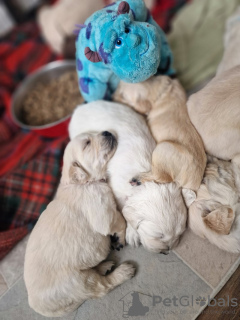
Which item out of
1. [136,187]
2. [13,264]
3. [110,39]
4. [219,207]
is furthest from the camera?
[13,264]

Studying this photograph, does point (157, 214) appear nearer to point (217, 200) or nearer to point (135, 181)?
point (135, 181)

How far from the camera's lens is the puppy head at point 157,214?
A: 156 cm

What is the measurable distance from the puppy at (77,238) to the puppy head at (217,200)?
1.64 ft

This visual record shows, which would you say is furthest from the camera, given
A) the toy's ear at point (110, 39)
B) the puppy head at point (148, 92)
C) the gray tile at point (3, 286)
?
the puppy head at point (148, 92)

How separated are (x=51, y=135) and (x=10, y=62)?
59.2 inches

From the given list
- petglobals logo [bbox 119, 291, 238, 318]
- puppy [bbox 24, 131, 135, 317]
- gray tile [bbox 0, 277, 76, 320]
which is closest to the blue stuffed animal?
puppy [bbox 24, 131, 135, 317]

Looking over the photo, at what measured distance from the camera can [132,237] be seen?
69.1 inches

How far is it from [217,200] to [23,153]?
1.85 meters

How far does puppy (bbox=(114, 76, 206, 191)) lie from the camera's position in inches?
64.5

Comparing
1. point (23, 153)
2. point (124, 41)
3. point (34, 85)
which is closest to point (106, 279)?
point (124, 41)

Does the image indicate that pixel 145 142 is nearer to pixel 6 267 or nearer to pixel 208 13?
pixel 6 267

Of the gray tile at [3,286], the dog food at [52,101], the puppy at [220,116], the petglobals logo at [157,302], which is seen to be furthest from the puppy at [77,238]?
the dog food at [52,101]

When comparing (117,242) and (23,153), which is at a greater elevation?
(23,153)

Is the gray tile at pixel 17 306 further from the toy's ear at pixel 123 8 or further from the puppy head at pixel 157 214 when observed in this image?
the toy's ear at pixel 123 8
